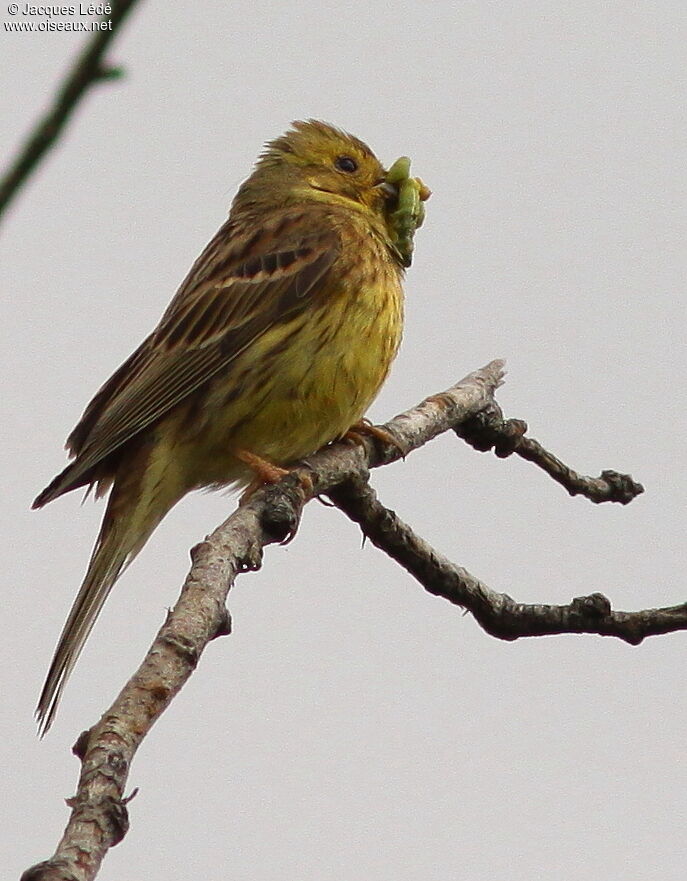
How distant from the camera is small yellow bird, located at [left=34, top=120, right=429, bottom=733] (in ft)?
17.7

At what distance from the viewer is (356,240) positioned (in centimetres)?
602

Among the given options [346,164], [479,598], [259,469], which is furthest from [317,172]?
[479,598]

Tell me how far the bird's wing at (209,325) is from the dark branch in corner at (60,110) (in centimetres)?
450


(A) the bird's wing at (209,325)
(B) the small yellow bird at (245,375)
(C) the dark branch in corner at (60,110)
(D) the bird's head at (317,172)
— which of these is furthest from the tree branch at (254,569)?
(D) the bird's head at (317,172)

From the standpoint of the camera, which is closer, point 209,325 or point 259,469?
point 259,469

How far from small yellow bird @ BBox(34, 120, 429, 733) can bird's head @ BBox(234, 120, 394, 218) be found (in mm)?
252

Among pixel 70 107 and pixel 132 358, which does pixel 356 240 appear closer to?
pixel 132 358

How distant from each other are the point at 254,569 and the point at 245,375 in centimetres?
203

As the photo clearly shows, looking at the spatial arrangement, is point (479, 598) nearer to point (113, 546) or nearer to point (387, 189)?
point (113, 546)

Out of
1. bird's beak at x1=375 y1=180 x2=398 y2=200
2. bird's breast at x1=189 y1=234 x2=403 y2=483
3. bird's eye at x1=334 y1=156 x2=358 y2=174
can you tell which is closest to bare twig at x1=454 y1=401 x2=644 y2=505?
bird's breast at x1=189 y1=234 x2=403 y2=483

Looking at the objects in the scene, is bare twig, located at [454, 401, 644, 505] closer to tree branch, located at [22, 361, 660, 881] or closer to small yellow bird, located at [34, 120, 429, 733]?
tree branch, located at [22, 361, 660, 881]

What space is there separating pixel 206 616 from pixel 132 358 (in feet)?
10.8

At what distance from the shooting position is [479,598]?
4391mm

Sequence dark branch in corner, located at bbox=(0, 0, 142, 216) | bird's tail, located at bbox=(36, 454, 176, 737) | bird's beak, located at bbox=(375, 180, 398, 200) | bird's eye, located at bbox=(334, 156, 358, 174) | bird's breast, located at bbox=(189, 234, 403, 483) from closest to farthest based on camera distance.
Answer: dark branch in corner, located at bbox=(0, 0, 142, 216) < bird's tail, located at bbox=(36, 454, 176, 737) < bird's breast, located at bbox=(189, 234, 403, 483) < bird's beak, located at bbox=(375, 180, 398, 200) < bird's eye, located at bbox=(334, 156, 358, 174)
